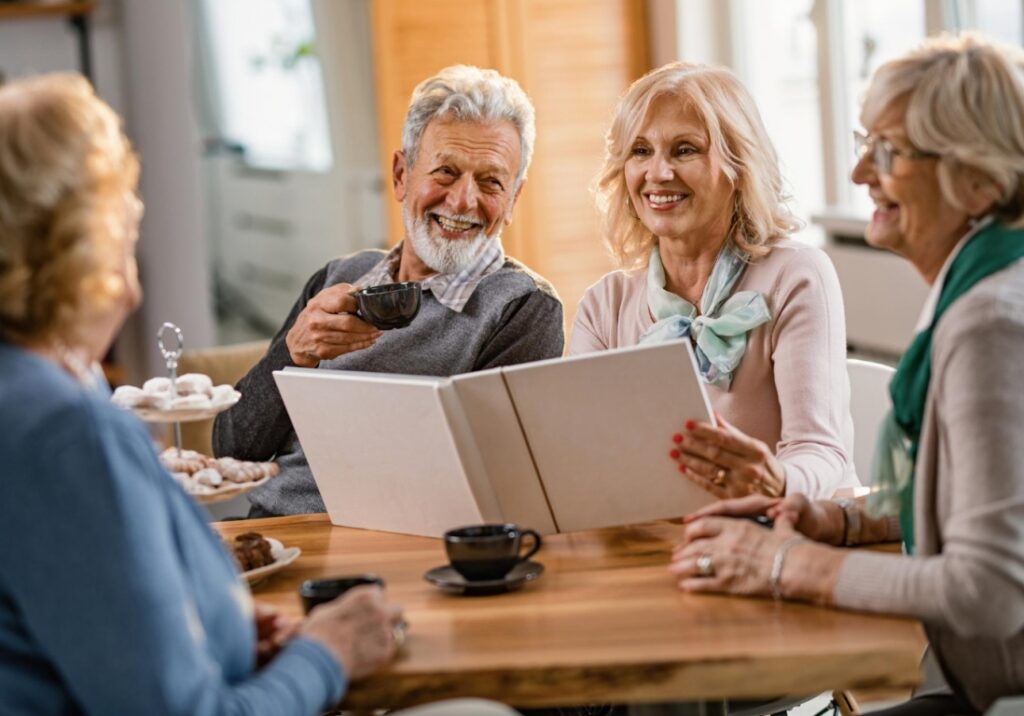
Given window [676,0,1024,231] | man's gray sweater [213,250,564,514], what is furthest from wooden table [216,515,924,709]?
window [676,0,1024,231]

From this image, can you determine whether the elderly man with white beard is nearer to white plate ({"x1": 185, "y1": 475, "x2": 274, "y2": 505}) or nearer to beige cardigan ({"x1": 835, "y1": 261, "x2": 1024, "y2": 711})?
white plate ({"x1": 185, "y1": 475, "x2": 274, "y2": 505})

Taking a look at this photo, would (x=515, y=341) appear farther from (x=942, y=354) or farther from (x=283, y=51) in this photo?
(x=283, y=51)

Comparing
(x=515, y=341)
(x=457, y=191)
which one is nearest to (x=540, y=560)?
(x=515, y=341)

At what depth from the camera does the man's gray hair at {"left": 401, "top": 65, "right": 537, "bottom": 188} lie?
7.86ft

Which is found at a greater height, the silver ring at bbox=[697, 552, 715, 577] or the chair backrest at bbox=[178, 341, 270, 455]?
the silver ring at bbox=[697, 552, 715, 577]

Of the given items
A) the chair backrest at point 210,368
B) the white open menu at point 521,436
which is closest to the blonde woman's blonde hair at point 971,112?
the white open menu at point 521,436

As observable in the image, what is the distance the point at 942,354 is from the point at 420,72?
3.68 m

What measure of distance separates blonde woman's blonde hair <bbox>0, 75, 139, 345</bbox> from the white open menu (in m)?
0.57

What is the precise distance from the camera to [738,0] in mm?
5051

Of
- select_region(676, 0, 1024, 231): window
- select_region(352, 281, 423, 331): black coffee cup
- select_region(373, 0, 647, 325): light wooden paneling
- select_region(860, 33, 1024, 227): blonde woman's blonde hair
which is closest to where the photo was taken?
select_region(860, 33, 1024, 227): blonde woman's blonde hair

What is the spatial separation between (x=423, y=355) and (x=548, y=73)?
2.92 meters

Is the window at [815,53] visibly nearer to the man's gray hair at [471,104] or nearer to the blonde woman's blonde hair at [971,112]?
the man's gray hair at [471,104]

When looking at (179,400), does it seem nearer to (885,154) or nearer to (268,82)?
(885,154)

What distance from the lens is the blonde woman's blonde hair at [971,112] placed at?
4.91 ft
